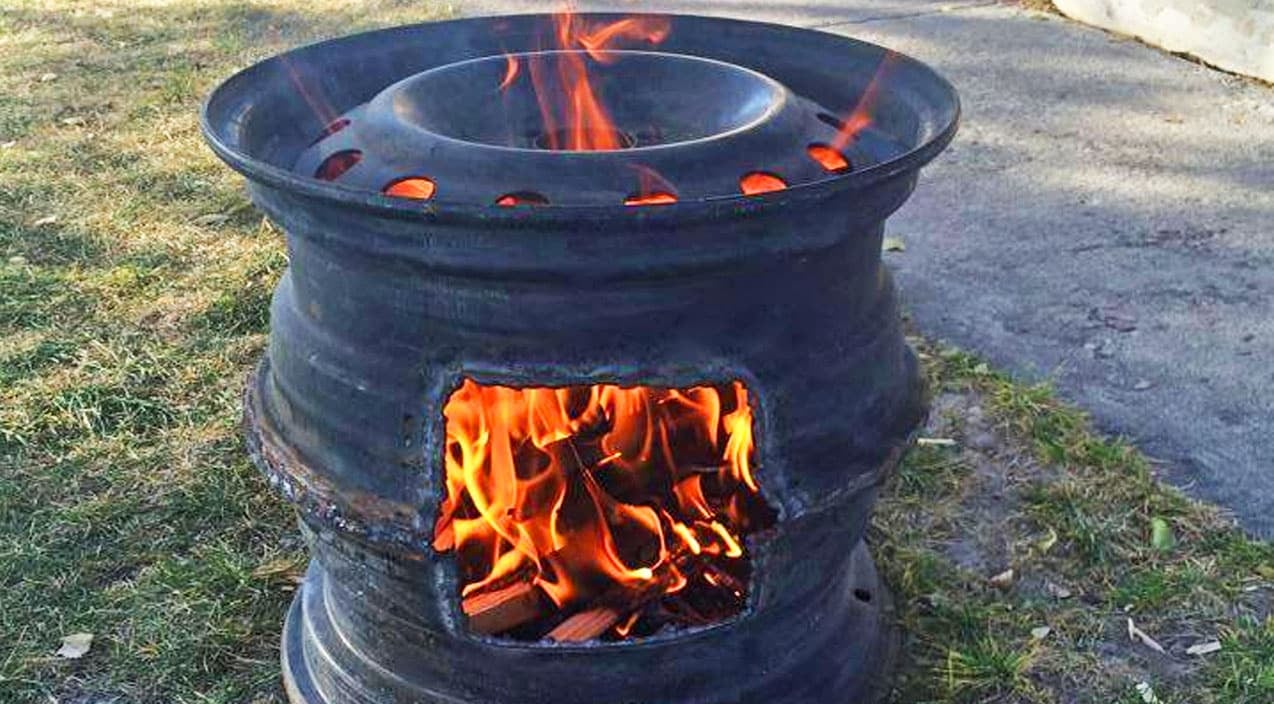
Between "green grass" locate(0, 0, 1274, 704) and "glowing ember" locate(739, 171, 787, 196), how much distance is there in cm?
122

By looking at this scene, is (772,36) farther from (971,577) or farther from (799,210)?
(971,577)

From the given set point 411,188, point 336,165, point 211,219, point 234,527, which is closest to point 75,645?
point 234,527

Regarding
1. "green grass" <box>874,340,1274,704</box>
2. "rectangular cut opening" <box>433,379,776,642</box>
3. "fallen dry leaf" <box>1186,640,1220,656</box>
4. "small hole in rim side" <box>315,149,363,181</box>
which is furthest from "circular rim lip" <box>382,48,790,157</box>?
"fallen dry leaf" <box>1186,640,1220,656</box>

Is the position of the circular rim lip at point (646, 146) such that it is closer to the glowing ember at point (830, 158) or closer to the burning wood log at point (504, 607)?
the glowing ember at point (830, 158)

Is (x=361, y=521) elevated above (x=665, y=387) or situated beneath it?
situated beneath

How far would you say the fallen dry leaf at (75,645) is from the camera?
2.74 meters

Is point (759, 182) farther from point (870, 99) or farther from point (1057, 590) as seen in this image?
point (1057, 590)

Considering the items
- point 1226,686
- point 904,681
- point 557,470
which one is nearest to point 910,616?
point 904,681

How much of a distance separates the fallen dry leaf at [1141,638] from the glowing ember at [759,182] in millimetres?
1479

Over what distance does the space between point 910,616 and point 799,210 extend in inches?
55.1

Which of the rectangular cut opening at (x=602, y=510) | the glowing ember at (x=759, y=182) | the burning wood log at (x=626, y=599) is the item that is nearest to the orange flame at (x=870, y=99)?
the glowing ember at (x=759, y=182)

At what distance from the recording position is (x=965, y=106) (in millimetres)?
5953

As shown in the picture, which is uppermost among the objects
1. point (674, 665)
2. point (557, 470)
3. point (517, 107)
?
point (517, 107)

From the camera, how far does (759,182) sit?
1.95 metres
